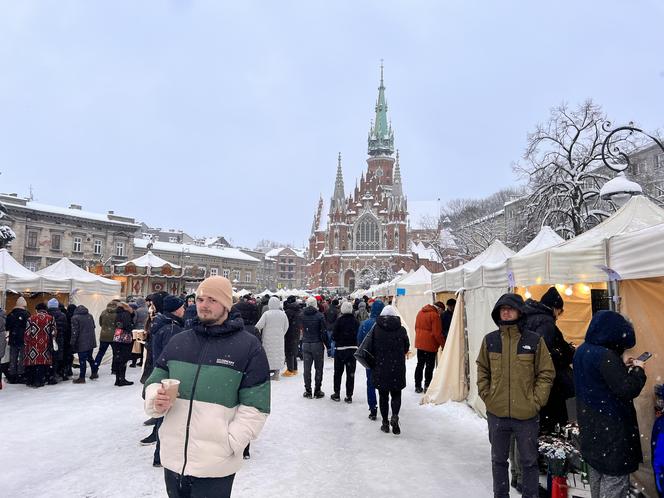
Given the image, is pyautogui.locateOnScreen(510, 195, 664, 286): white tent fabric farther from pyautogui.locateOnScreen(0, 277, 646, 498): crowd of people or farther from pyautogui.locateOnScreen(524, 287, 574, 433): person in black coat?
pyautogui.locateOnScreen(524, 287, 574, 433): person in black coat

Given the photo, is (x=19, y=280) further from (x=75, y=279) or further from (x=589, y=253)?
(x=589, y=253)

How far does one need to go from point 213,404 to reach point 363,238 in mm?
71689

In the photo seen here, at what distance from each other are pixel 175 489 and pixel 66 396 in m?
7.73

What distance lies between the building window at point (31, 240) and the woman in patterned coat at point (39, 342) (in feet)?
134

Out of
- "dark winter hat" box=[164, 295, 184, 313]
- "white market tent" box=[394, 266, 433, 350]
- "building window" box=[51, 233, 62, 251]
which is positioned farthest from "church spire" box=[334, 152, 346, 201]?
"dark winter hat" box=[164, 295, 184, 313]

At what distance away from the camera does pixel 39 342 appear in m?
9.38

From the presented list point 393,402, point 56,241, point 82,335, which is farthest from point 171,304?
point 56,241

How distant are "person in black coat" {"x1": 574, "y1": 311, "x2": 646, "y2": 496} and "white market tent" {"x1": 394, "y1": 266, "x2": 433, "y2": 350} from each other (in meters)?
12.5

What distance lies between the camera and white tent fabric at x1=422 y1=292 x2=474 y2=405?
8.05 meters

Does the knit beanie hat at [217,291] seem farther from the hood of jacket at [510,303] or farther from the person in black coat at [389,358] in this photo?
the person in black coat at [389,358]

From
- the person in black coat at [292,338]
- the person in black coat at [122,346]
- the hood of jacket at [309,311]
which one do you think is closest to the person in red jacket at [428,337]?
the hood of jacket at [309,311]

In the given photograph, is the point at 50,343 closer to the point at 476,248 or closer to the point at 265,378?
the point at 265,378

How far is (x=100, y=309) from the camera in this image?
14.9m

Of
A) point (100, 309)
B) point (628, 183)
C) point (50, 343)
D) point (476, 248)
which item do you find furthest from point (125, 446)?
point (476, 248)
